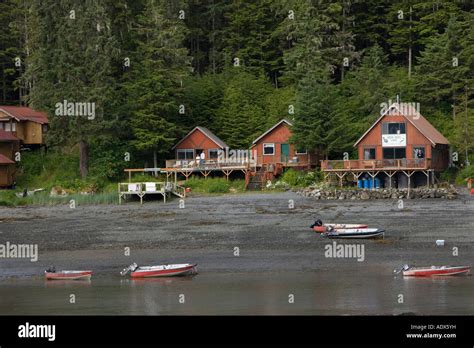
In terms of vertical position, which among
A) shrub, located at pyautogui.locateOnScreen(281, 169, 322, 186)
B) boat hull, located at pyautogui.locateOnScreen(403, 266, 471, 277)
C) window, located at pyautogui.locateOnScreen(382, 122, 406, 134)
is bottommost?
boat hull, located at pyautogui.locateOnScreen(403, 266, 471, 277)

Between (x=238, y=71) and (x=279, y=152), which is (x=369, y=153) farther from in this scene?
(x=238, y=71)

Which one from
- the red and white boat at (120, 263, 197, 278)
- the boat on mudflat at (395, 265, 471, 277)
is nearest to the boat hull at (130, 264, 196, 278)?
the red and white boat at (120, 263, 197, 278)

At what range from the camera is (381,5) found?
244 feet

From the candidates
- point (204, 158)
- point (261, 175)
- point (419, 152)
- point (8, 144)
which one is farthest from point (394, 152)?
point (8, 144)

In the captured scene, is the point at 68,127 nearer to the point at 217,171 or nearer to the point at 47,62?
the point at 47,62

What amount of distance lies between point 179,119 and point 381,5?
21.4 m

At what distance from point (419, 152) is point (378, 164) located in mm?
3277

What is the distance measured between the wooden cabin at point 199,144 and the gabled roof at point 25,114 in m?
10.0

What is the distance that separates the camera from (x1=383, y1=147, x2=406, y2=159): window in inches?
2234

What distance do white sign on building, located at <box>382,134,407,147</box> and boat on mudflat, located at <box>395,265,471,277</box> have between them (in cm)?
2911

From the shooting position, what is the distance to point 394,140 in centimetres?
5669

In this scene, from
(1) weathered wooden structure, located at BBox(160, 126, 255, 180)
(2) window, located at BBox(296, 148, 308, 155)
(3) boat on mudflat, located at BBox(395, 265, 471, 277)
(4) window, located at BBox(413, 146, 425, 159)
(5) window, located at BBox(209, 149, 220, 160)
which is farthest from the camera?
(5) window, located at BBox(209, 149, 220, 160)

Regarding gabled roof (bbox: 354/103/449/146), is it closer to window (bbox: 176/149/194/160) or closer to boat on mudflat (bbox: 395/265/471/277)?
window (bbox: 176/149/194/160)
